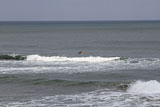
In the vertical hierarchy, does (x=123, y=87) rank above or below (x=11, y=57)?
below

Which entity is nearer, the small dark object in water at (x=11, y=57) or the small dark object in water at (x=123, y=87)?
A: the small dark object in water at (x=123, y=87)

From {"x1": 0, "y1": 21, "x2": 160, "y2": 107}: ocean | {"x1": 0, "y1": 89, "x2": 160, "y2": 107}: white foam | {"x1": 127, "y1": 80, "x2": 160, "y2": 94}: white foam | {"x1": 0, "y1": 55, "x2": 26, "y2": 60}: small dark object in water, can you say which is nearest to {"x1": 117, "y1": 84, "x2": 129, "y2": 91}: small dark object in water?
{"x1": 0, "y1": 21, "x2": 160, "y2": 107}: ocean

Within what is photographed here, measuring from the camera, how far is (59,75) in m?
37.3

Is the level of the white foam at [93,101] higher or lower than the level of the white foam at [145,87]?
lower

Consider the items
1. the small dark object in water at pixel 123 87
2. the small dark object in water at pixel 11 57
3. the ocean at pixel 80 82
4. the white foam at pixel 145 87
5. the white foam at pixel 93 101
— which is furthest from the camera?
the small dark object in water at pixel 11 57

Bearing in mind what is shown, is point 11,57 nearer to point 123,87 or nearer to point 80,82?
point 80,82

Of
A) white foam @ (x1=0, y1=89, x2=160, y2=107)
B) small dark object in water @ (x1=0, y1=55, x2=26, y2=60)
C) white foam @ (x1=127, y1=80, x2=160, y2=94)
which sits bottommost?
white foam @ (x1=0, y1=89, x2=160, y2=107)

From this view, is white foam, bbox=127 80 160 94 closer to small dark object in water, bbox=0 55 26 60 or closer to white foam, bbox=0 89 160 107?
white foam, bbox=0 89 160 107

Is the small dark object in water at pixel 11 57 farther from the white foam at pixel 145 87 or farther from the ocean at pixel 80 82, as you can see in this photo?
the white foam at pixel 145 87

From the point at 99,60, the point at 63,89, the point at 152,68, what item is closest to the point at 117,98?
the point at 63,89

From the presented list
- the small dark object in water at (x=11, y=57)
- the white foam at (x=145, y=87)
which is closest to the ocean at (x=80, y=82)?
the white foam at (x=145, y=87)

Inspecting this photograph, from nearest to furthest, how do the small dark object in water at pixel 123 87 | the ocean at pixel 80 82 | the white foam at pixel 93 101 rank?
1. the white foam at pixel 93 101
2. the ocean at pixel 80 82
3. the small dark object in water at pixel 123 87

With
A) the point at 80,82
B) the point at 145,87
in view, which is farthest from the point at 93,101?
the point at 80,82

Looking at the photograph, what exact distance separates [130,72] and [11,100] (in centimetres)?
1428
